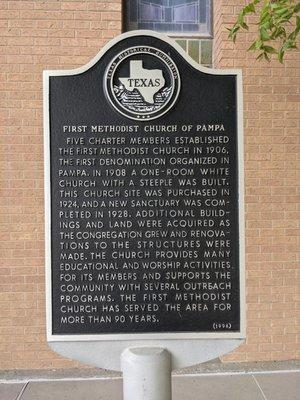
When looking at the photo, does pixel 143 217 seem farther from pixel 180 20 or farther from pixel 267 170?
pixel 180 20

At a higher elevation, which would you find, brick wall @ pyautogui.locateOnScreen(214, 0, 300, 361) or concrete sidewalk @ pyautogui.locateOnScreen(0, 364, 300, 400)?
brick wall @ pyautogui.locateOnScreen(214, 0, 300, 361)

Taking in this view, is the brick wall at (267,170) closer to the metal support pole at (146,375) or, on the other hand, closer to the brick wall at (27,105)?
the brick wall at (27,105)

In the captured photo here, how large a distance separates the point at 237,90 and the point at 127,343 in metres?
1.64

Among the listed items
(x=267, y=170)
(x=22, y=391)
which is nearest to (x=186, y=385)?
(x=22, y=391)

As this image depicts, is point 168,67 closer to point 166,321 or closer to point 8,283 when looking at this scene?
A: point 166,321

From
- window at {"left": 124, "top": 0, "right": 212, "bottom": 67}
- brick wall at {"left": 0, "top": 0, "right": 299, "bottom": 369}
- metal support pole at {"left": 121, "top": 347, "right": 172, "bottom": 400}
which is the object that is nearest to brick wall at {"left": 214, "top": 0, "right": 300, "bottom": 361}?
brick wall at {"left": 0, "top": 0, "right": 299, "bottom": 369}

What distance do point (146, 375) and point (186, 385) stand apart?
6.95 ft

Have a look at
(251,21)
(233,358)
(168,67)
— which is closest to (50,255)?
(168,67)

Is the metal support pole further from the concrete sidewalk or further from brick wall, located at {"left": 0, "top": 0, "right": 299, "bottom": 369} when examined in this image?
brick wall, located at {"left": 0, "top": 0, "right": 299, "bottom": 369}

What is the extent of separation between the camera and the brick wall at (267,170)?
504 cm

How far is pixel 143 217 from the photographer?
280 centimetres

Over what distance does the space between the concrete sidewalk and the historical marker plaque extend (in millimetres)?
1893

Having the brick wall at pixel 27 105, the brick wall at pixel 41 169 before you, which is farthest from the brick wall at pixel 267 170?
the brick wall at pixel 27 105

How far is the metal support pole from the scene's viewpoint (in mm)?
2693
